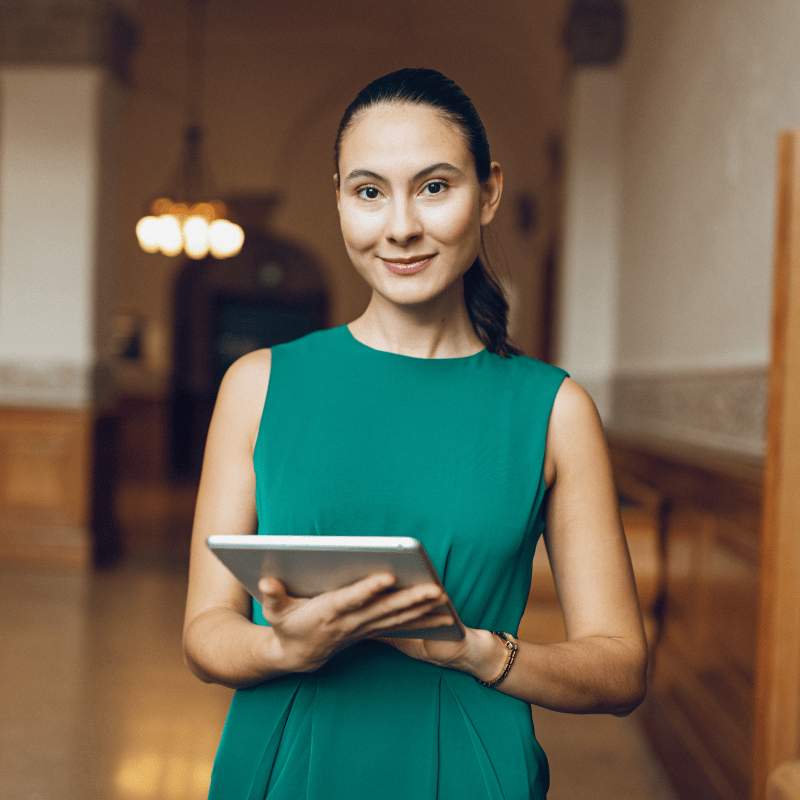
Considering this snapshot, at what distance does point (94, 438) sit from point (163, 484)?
567cm

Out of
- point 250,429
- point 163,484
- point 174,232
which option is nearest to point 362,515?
point 250,429

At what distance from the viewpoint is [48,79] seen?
734 centimetres

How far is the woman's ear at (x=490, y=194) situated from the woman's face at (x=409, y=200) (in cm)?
5

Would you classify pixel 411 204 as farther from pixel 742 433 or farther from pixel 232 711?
pixel 742 433

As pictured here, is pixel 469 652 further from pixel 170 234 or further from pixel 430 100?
pixel 170 234

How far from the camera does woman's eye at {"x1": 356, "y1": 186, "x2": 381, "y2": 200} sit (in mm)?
1154

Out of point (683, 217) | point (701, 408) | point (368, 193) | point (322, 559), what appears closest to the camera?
point (322, 559)

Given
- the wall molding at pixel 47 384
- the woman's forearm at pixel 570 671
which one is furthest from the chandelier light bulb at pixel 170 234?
the woman's forearm at pixel 570 671

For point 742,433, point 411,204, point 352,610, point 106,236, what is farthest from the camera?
point 106,236

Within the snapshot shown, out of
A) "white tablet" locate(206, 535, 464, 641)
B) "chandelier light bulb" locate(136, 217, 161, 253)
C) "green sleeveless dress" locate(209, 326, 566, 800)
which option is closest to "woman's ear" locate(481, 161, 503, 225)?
"green sleeveless dress" locate(209, 326, 566, 800)

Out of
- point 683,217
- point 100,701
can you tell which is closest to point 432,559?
point 100,701

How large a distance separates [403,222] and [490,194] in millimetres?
183

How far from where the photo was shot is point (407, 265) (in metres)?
1.16

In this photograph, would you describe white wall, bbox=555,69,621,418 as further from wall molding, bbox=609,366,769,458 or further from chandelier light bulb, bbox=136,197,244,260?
chandelier light bulb, bbox=136,197,244,260
